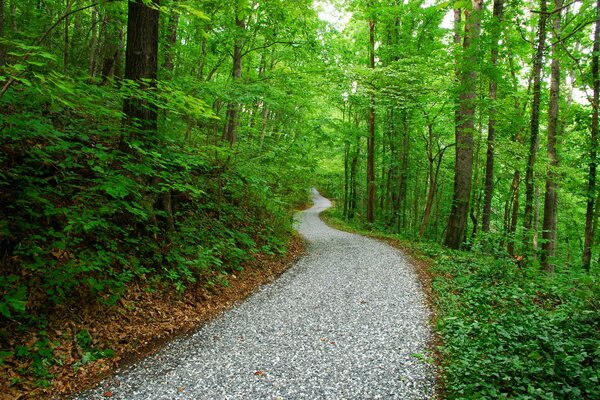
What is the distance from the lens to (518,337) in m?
Answer: 3.88

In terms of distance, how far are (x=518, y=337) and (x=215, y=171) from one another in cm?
655

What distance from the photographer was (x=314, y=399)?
3.23 m

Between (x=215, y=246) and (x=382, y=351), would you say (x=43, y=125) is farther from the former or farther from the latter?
(x=382, y=351)

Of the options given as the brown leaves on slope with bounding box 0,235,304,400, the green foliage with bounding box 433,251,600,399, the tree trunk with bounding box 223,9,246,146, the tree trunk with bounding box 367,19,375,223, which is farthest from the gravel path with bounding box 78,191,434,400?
the tree trunk with bounding box 367,19,375,223

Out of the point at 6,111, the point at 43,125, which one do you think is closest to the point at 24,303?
the point at 43,125

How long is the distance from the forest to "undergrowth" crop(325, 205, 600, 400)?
25 millimetres

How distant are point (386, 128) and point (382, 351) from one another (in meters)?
14.6

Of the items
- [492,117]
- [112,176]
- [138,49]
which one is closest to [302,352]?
[112,176]

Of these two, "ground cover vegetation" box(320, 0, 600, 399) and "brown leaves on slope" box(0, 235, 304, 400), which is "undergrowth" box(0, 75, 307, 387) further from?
"ground cover vegetation" box(320, 0, 600, 399)

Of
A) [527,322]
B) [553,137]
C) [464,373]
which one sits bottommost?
[464,373]

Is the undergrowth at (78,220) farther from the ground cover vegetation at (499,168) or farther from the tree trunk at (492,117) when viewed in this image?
the tree trunk at (492,117)

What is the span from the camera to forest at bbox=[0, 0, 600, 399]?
3.38 m

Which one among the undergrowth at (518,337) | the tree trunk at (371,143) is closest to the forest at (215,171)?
the undergrowth at (518,337)

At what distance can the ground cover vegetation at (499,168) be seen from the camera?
3348mm
